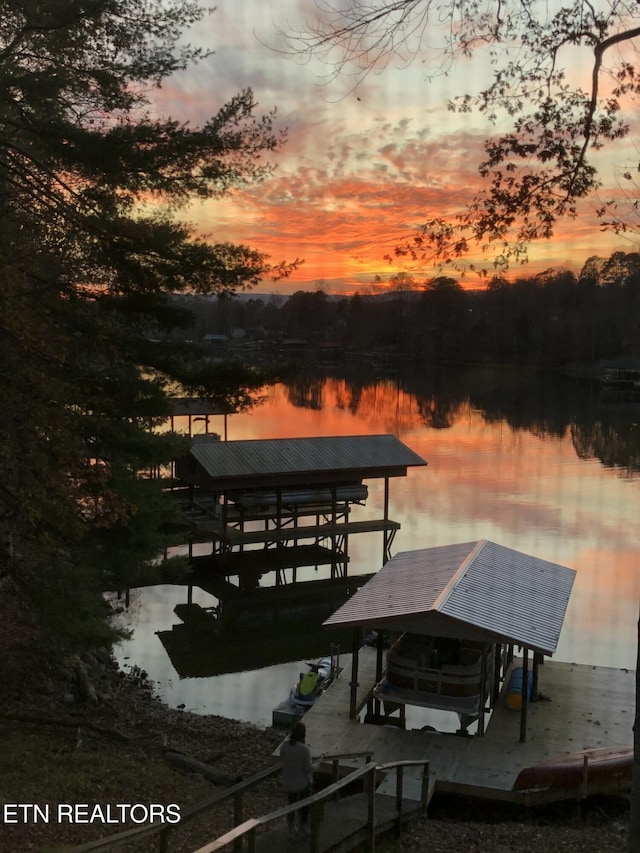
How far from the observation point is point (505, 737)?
10.4 meters

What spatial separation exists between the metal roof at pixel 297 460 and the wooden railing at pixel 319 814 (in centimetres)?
1344

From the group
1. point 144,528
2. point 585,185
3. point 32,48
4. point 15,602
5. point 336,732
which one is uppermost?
point 32,48

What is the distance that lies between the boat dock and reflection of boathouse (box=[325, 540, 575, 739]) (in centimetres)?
38

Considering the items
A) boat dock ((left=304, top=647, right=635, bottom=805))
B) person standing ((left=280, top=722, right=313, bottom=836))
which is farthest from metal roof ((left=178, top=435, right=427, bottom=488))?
person standing ((left=280, top=722, right=313, bottom=836))

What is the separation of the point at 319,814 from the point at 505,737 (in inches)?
208

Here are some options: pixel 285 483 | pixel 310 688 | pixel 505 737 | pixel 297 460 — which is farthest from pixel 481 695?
pixel 297 460

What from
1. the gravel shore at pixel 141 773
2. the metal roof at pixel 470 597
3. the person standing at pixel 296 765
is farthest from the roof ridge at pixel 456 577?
the person standing at pixel 296 765

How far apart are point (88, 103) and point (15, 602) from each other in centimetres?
809

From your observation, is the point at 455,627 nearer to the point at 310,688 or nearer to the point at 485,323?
the point at 310,688

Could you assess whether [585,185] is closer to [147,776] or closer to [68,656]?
[147,776]

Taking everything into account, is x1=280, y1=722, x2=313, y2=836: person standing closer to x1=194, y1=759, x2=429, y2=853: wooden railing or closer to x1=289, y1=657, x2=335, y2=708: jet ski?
x1=194, y1=759, x2=429, y2=853: wooden railing

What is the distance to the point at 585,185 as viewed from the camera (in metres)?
6.12

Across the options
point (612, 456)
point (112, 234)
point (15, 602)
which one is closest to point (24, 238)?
point (112, 234)

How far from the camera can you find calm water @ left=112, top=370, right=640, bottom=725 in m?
15.3
